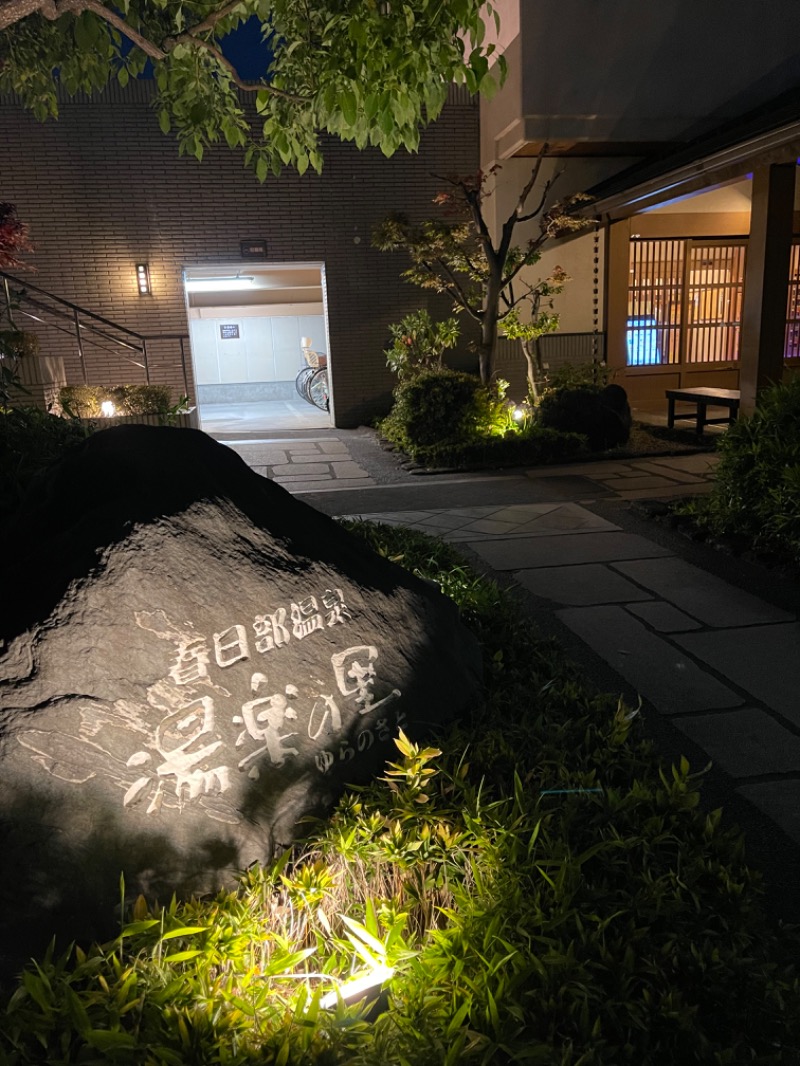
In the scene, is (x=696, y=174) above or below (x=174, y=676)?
above

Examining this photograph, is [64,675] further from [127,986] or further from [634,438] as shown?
[634,438]

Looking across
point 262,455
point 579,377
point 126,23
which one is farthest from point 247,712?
point 579,377

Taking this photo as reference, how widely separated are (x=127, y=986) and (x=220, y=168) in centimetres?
1324

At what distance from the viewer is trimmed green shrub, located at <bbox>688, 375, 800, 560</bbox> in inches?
205

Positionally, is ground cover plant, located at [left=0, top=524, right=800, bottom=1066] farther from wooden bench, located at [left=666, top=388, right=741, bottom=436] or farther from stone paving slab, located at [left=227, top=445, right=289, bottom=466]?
wooden bench, located at [left=666, top=388, right=741, bottom=436]

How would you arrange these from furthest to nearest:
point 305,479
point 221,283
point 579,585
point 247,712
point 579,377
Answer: point 221,283, point 579,377, point 305,479, point 579,585, point 247,712

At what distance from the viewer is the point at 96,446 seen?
8.50 feet

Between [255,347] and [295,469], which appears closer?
[295,469]

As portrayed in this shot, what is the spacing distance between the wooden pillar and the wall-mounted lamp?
9.30 metres

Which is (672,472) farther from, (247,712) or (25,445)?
(247,712)

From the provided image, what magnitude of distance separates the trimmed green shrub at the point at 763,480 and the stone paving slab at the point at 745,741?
7.37ft

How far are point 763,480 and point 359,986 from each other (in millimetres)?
4865

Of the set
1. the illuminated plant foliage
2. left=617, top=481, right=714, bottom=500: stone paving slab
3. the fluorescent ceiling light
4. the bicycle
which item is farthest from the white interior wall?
the illuminated plant foliage

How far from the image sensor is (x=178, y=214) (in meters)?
12.6
